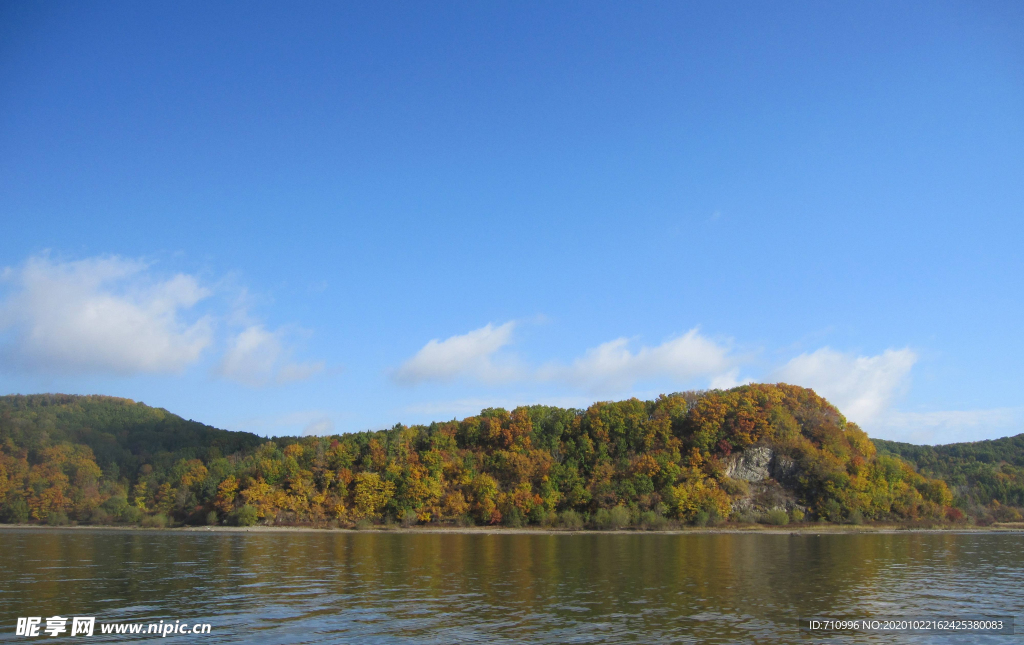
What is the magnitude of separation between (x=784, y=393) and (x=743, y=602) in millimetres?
164067

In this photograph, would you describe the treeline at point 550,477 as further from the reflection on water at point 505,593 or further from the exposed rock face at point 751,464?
the reflection on water at point 505,593

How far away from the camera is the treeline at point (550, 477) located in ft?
527

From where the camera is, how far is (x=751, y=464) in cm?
17462

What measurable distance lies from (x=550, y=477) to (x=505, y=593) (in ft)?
419

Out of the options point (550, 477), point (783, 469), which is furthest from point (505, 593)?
point (783, 469)

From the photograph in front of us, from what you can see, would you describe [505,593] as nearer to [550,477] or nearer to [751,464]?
[550,477]

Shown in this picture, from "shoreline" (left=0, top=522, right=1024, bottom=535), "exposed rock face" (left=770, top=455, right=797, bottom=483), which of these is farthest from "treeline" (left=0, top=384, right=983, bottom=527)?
"shoreline" (left=0, top=522, right=1024, bottom=535)

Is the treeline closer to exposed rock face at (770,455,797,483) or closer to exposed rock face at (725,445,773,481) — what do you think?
exposed rock face at (770,455,797,483)

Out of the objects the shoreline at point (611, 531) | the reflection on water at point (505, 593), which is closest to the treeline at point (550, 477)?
the shoreline at point (611, 531)

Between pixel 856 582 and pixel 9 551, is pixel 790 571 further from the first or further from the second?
pixel 9 551

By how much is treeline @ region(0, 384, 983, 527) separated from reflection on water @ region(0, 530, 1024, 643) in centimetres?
8591

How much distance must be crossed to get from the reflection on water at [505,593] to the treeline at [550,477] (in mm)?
85913

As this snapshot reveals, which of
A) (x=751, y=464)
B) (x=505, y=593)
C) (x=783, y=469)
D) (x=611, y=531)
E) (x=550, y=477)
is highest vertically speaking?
(x=751, y=464)

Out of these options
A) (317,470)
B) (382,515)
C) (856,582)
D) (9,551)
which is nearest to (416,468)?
(382,515)
